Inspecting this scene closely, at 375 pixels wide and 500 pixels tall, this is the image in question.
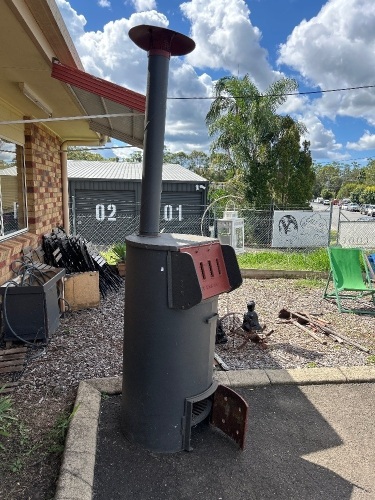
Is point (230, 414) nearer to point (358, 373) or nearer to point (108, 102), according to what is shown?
point (358, 373)

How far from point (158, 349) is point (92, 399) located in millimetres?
955

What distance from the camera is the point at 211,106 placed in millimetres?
16047

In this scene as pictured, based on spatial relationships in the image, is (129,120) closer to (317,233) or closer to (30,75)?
(30,75)

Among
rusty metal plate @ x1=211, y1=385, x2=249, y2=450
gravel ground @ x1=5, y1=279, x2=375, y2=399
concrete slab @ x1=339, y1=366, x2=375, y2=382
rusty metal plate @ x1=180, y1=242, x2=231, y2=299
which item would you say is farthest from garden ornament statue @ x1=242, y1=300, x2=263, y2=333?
rusty metal plate @ x1=180, y1=242, x2=231, y2=299

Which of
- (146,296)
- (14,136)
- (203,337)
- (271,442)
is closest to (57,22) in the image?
(146,296)

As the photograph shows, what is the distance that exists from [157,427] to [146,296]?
0.87m

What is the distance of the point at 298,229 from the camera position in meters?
12.9

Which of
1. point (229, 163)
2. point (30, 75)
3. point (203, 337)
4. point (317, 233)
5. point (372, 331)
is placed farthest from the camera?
point (229, 163)

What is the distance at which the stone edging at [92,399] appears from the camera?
6.66ft

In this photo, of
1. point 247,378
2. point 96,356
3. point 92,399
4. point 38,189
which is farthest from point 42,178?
point 247,378

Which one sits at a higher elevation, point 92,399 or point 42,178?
point 42,178

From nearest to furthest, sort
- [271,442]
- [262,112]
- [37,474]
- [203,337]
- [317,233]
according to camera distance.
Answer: [37,474] < [203,337] < [271,442] < [317,233] < [262,112]

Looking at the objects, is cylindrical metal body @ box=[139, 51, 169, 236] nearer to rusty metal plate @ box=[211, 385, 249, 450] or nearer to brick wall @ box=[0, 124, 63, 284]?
rusty metal plate @ box=[211, 385, 249, 450]

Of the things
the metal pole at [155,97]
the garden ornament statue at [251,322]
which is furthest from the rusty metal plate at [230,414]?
the garden ornament statue at [251,322]
